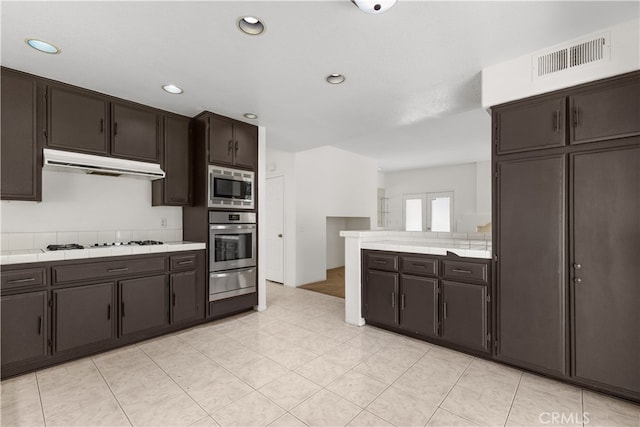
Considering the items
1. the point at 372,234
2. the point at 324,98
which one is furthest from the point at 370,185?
the point at 324,98

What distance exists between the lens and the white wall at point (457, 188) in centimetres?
729

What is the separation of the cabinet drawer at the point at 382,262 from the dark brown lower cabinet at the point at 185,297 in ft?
6.45

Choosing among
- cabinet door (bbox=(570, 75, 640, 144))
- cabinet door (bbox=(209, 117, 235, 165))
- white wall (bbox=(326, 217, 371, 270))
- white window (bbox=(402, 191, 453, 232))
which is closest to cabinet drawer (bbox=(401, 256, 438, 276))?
cabinet door (bbox=(570, 75, 640, 144))

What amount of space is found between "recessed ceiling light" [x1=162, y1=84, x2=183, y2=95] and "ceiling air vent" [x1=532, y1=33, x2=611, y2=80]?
3.06 m

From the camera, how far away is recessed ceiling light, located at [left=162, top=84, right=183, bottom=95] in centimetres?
282

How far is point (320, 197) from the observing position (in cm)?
577

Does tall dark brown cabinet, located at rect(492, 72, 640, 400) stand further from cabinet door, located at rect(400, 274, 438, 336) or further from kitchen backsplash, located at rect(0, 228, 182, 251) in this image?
kitchen backsplash, located at rect(0, 228, 182, 251)

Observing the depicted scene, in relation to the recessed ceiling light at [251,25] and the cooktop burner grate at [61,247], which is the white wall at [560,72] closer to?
the recessed ceiling light at [251,25]

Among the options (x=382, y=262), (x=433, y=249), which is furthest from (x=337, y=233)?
(x=433, y=249)

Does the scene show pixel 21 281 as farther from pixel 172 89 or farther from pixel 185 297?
pixel 172 89

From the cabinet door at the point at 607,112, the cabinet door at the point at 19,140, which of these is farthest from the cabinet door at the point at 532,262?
the cabinet door at the point at 19,140

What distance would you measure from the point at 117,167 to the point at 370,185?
5.29 metres

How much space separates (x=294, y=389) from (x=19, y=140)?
9.84 feet

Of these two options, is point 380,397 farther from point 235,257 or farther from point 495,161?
point 235,257
